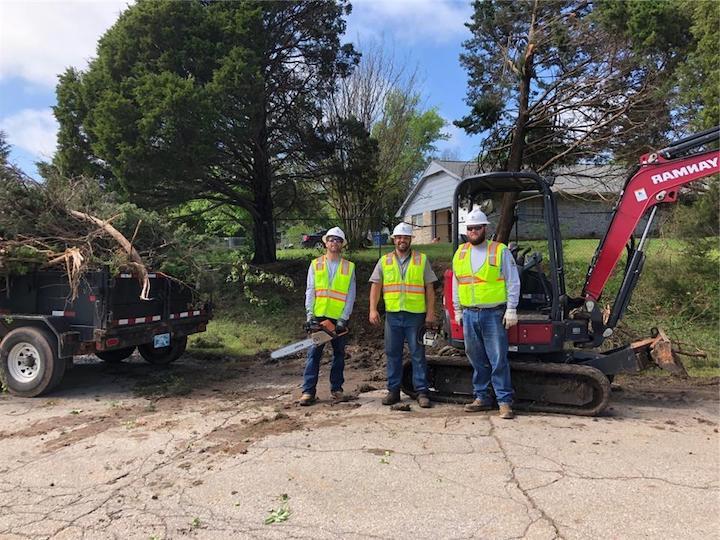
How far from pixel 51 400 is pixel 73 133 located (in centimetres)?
733

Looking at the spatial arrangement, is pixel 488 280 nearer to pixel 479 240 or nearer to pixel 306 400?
pixel 479 240

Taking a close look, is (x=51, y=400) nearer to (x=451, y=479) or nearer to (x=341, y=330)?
(x=341, y=330)

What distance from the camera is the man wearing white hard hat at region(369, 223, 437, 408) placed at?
655 cm

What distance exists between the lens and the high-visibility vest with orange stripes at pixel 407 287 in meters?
6.54

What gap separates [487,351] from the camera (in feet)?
20.1

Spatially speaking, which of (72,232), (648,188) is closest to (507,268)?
(648,188)

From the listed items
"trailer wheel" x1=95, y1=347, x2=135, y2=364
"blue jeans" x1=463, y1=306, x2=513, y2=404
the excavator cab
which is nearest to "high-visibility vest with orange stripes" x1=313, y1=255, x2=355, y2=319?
the excavator cab

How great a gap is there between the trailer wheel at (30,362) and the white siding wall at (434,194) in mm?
25867

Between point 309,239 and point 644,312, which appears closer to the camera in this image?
point 644,312

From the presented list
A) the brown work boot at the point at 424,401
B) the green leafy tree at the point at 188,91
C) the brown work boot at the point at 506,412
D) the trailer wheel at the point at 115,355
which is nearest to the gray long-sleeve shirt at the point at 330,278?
the brown work boot at the point at 424,401

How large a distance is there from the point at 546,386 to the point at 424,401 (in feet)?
4.39

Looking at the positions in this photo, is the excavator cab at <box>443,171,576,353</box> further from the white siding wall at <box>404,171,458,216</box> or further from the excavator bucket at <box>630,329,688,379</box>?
the white siding wall at <box>404,171,458,216</box>

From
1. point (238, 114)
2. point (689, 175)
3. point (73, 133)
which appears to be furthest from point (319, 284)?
point (73, 133)

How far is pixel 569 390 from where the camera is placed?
6219mm
